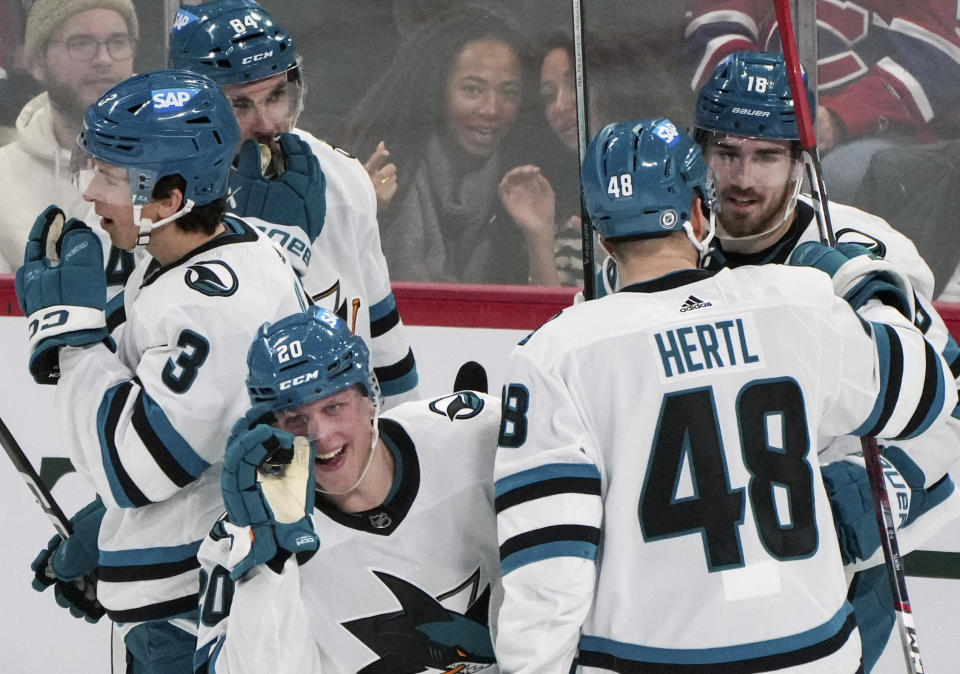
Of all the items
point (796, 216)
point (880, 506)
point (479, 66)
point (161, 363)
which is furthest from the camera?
point (479, 66)

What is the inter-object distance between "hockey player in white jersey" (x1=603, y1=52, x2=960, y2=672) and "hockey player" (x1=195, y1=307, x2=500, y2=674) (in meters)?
0.57

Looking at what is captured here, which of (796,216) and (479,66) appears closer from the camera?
(796,216)

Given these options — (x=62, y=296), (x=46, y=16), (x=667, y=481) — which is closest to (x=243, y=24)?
(x=62, y=296)

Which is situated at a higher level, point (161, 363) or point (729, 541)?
point (161, 363)

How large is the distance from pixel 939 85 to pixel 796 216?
4.45 ft

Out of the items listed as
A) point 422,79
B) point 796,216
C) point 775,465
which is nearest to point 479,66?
point 422,79

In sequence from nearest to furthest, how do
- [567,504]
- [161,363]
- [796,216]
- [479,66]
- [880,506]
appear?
[567,504] → [161,363] → [880,506] → [796,216] → [479,66]

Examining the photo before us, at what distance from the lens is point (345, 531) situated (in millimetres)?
1920

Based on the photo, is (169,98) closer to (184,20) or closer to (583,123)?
(184,20)

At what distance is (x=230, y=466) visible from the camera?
68.8 inches

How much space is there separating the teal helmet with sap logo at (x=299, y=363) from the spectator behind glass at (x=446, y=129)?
1.76 m

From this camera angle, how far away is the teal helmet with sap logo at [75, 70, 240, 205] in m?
1.96

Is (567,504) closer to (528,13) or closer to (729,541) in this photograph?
(729,541)

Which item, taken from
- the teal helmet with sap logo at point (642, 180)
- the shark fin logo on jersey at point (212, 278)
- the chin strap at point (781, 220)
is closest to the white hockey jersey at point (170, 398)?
the shark fin logo on jersey at point (212, 278)
